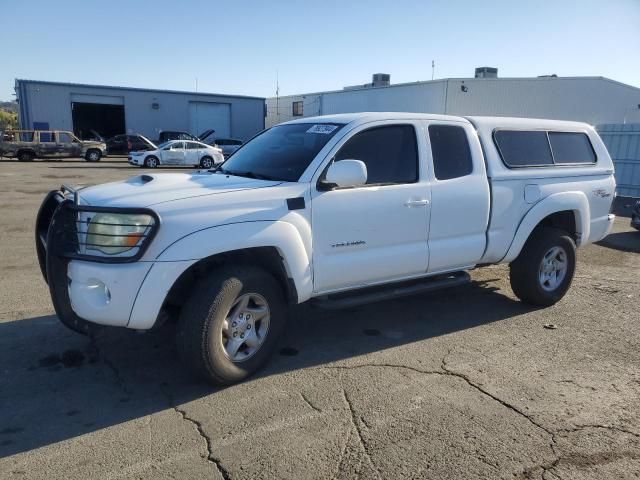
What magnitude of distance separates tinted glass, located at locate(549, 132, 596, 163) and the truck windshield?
2869 mm

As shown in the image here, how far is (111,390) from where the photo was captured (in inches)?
150

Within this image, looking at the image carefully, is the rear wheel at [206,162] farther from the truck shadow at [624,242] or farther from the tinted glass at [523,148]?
the tinted glass at [523,148]

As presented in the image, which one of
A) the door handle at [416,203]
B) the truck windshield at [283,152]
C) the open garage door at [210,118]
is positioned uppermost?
the open garage door at [210,118]

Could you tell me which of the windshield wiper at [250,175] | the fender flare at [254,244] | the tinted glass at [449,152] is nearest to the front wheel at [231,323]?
the fender flare at [254,244]

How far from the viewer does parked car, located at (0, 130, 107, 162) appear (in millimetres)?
27266

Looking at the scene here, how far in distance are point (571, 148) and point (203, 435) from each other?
16.8 feet

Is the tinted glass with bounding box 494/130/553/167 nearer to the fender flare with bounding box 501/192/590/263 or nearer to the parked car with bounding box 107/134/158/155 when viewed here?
the fender flare with bounding box 501/192/590/263

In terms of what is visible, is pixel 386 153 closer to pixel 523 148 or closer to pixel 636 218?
pixel 523 148

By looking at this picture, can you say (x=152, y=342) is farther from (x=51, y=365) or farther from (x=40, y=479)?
(x=40, y=479)

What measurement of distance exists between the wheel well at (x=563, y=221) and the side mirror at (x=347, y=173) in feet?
9.48

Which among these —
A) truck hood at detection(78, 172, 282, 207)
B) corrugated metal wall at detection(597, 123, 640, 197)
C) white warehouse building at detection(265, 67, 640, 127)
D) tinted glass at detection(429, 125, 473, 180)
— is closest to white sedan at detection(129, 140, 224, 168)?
white warehouse building at detection(265, 67, 640, 127)

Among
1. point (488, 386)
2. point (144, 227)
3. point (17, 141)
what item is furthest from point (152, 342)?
point (17, 141)

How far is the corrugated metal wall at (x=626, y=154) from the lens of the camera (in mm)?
17328

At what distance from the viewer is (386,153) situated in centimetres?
465
